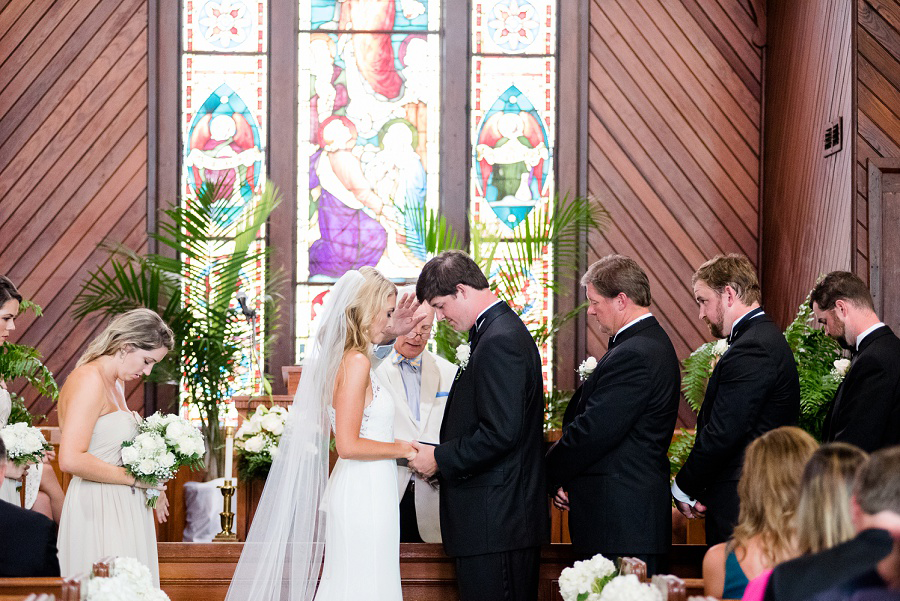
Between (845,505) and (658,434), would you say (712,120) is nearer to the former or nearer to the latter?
(658,434)

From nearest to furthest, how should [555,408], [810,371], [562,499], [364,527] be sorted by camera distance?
[364,527]
[562,499]
[810,371]
[555,408]

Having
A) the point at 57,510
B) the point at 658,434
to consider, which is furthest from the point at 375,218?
the point at 658,434

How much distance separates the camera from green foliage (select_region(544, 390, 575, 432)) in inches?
288

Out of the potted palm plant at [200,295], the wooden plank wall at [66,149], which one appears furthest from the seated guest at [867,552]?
the wooden plank wall at [66,149]

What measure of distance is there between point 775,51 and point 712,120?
0.69m

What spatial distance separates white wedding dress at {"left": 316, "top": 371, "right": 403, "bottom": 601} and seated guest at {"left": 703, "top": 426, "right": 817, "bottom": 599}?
1.62 meters

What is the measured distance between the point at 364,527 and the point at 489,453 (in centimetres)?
58

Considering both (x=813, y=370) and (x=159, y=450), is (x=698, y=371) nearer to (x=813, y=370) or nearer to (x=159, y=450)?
(x=813, y=370)

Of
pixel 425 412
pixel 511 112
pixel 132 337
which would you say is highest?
pixel 511 112

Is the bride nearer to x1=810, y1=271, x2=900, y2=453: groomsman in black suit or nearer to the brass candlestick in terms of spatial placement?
the brass candlestick

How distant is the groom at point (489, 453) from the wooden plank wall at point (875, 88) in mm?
3296

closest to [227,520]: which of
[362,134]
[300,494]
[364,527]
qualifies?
[300,494]

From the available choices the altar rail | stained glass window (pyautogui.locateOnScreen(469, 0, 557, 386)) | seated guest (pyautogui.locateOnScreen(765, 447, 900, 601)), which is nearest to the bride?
the altar rail

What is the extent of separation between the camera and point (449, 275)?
404cm
